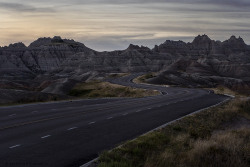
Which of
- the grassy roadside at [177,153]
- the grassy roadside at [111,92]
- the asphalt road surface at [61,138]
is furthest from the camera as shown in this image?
the grassy roadside at [111,92]

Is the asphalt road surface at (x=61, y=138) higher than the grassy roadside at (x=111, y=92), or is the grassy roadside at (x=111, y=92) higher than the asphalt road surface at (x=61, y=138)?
the asphalt road surface at (x=61, y=138)

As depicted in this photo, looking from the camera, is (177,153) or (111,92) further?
(111,92)

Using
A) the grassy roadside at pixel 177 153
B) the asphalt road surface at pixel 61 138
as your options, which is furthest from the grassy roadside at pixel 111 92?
the grassy roadside at pixel 177 153

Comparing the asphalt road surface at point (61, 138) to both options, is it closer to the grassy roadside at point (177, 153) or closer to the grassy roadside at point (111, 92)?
the grassy roadside at point (177, 153)

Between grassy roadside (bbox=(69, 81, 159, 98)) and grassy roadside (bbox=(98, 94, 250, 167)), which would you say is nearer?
grassy roadside (bbox=(98, 94, 250, 167))

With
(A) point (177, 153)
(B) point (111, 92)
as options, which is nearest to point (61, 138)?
(A) point (177, 153)

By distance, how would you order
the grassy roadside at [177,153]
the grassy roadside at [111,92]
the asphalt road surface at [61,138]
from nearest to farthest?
1. the grassy roadside at [177,153]
2. the asphalt road surface at [61,138]
3. the grassy roadside at [111,92]

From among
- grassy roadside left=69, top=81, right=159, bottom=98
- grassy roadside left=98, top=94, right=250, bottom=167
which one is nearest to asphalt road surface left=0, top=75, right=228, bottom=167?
grassy roadside left=98, top=94, right=250, bottom=167

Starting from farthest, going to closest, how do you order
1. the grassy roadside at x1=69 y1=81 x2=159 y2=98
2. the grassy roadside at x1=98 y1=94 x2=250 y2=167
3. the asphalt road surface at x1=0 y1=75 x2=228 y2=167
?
the grassy roadside at x1=69 y1=81 x2=159 y2=98, the asphalt road surface at x1=0 y1=75 x2=228 y2=167, the grassy roadside at x1=98 y1=94 x2=250 y2=167

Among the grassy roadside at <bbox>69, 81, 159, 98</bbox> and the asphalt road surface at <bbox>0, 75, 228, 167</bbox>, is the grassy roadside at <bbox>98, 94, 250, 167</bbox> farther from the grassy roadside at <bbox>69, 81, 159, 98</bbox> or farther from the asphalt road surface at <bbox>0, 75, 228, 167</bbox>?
the grassy roadside at <bbox>69, 81, 159, 98</bbox>

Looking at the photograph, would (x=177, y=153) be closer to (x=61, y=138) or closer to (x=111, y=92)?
(x=61, y=138)

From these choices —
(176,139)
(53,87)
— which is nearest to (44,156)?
(176,139)

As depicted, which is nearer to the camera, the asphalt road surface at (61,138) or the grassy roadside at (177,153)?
the grassy roadside at (177,153)

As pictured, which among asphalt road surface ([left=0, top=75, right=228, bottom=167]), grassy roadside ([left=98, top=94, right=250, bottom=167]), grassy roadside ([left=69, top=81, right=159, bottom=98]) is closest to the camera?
grassy roadside ([left=98, top=94, right=250, bottom=167])
